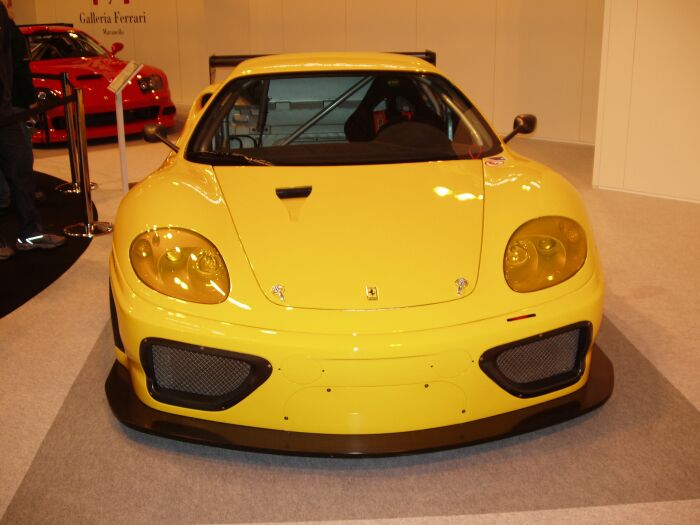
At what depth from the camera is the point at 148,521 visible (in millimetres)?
2057

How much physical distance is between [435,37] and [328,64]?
21.0 feet

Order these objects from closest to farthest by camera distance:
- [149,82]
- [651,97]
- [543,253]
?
[543,253] → [651,97] → [149,82]

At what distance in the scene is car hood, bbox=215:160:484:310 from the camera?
2148 millimetres

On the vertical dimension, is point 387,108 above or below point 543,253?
above

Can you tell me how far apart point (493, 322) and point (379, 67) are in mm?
1461

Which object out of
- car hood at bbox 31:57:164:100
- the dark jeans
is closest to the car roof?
the dark jeans

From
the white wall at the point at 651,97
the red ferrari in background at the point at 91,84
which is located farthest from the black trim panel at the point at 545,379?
the red ferrari in background at the point at 91,84

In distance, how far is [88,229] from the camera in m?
4.76

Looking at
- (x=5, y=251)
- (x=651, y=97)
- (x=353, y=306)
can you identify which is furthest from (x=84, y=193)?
(x=651, y=97)

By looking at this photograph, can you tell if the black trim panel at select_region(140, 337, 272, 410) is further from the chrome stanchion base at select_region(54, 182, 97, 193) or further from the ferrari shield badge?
the chrome stanchion base at select_region(54, 182, 97, 193)

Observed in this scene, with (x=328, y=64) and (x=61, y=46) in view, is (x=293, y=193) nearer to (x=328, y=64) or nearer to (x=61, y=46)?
(x=328, y=64)

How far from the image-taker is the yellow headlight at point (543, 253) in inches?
88.4

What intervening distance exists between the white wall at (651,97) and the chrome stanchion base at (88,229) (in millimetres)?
3619

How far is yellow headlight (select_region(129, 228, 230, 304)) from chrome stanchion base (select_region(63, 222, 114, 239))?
8.46 ft
